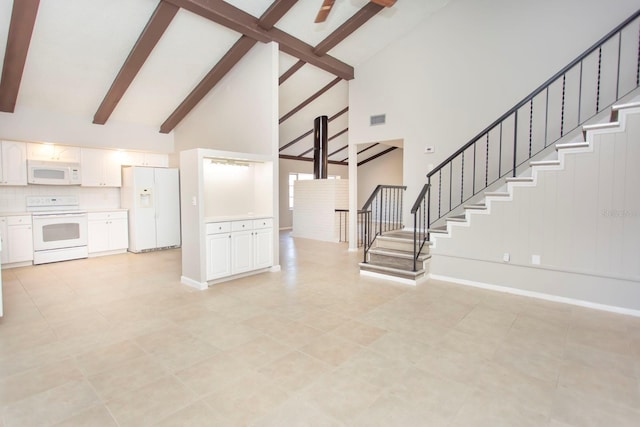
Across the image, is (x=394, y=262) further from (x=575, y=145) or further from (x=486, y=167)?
(x=575, y=145)

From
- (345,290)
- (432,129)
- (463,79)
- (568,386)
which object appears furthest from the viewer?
(432,129)

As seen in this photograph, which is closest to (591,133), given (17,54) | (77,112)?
(17,54)

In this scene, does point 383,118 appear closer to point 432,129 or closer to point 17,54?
point 432,129

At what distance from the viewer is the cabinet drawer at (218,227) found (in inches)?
190

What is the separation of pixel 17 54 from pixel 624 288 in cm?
835

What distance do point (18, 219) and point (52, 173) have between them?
1061 millimetres

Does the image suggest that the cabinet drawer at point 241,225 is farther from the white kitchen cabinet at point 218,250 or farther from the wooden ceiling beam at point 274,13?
the wooden ceiling beam at point 274,13

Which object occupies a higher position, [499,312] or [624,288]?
[624,288]

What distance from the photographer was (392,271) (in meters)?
5.05

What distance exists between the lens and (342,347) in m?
2.98

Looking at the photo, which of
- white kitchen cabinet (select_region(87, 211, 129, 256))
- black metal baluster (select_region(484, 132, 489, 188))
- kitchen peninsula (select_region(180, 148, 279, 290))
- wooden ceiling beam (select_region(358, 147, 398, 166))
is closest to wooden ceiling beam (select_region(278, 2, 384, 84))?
kitchen peninsula (select_region(180, 148, 279, 290))

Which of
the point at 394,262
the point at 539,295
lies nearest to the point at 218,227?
the point at 394,262

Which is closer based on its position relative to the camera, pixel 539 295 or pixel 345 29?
pixel 539 295

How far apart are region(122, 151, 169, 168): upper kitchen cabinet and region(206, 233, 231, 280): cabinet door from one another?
165 inches
